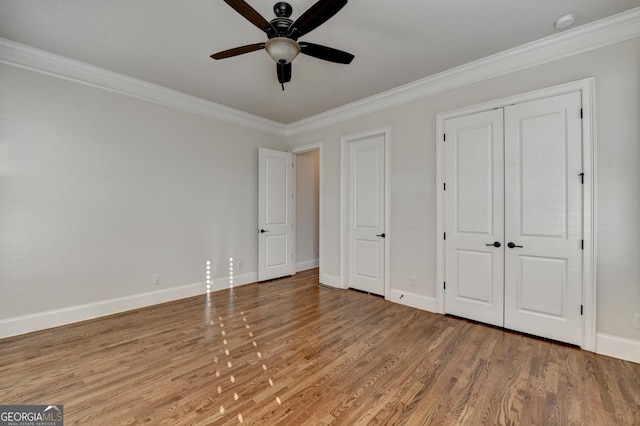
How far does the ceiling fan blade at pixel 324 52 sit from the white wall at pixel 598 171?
1684mm

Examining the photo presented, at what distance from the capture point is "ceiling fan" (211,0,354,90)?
5.80 ft

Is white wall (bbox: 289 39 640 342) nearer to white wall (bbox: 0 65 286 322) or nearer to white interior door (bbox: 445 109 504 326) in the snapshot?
white interior door (bbox: 445 109 504 326)

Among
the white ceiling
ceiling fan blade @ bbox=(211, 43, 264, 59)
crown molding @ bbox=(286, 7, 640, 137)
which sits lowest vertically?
ceiling fan blade @ bbox=(211, 43, 264, 59)

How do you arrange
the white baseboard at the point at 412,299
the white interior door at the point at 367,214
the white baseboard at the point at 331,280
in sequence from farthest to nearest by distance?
the white baseboard at the point at 331,280, the white interior door at the point at 367,214, the white baseboard at the point at 412,299

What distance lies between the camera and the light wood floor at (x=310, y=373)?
1.75m

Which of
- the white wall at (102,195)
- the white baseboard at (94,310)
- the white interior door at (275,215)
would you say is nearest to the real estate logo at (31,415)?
the white baseboard at (94,310)

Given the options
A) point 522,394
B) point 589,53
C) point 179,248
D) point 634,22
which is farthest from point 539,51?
point 179,248

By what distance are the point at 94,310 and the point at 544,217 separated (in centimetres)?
502

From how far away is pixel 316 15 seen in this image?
1.84 m

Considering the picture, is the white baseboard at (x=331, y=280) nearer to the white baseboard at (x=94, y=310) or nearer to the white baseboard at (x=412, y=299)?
the white baseboard at (x=412, y=299)

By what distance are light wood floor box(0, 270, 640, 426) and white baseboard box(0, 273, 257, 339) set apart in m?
0.12

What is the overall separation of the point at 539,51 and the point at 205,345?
14.2 feet

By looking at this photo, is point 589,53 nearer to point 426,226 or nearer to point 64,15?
point 426,226

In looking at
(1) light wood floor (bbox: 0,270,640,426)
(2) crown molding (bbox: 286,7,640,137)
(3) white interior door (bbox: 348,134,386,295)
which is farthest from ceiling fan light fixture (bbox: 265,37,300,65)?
(1) light wood floor (bbox: 0,270,640,426)
